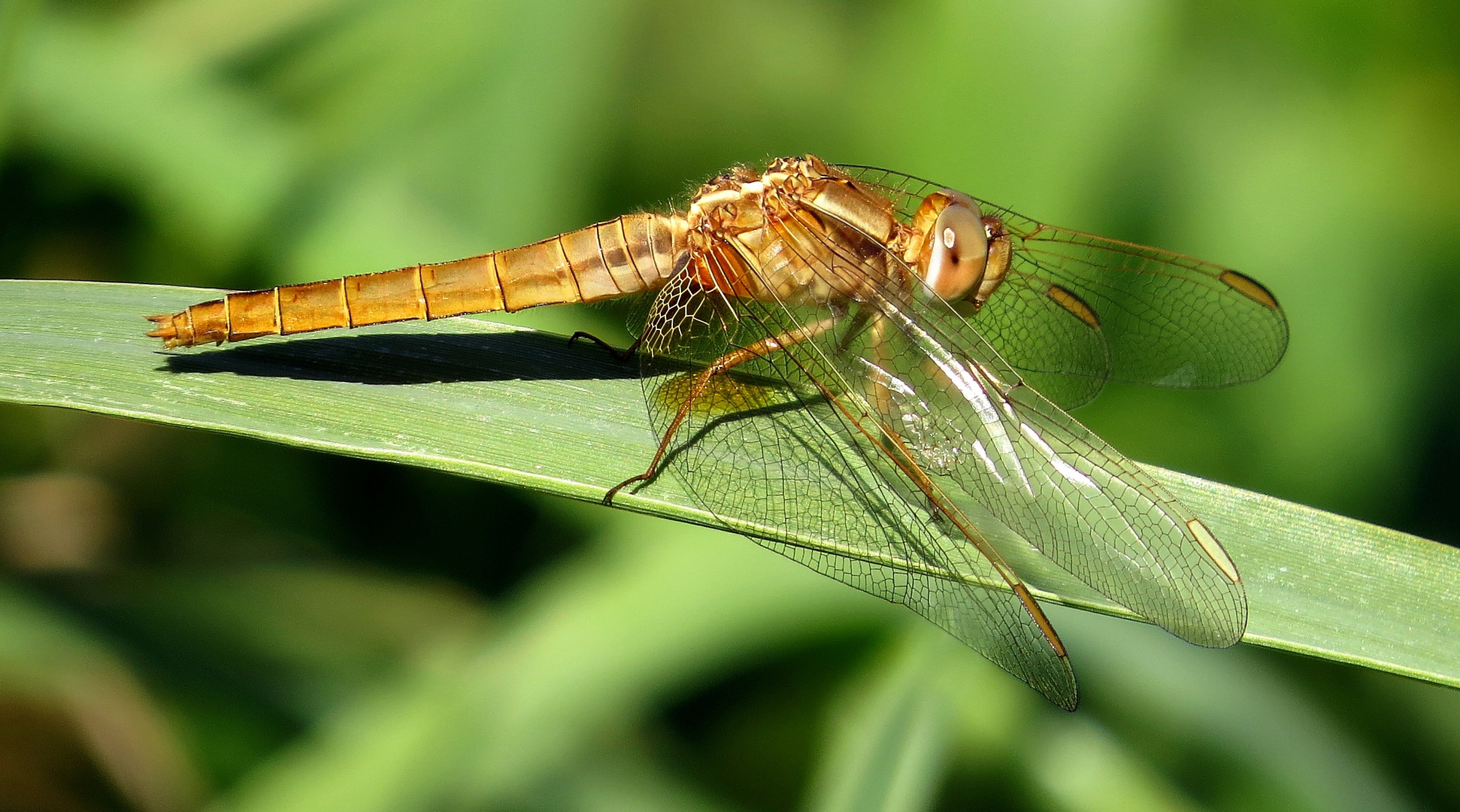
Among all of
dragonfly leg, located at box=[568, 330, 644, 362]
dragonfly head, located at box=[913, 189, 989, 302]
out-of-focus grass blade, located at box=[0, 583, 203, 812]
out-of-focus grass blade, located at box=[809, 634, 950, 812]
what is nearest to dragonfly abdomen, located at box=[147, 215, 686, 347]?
dragonfly leg, located at box=[568, 330, 644, 362]

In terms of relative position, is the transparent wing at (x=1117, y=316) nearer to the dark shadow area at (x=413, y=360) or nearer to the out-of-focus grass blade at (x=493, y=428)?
the out-of-focus grass blade at (x=493, y=428)

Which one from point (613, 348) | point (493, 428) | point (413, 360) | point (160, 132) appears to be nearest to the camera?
point (493, 428)

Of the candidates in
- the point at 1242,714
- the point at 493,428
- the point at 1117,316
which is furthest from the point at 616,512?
the point at 1242,714

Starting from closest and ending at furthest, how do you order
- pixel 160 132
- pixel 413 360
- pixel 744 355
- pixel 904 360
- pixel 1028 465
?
1. pixel 1028 465
2. pixel 413 360
3. pixel 904 360
4. pixel 744 355
5. pixel 160 132

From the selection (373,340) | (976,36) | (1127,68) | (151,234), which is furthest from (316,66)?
(1127,68)

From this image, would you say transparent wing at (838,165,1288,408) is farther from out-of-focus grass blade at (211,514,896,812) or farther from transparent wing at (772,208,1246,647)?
out-of-focus grass blade at (211,514,896,812)

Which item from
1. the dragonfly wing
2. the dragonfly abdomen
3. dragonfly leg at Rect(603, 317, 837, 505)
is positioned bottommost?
the dragonfly wing

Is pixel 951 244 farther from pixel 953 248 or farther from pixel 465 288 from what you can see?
pixel 465 288
